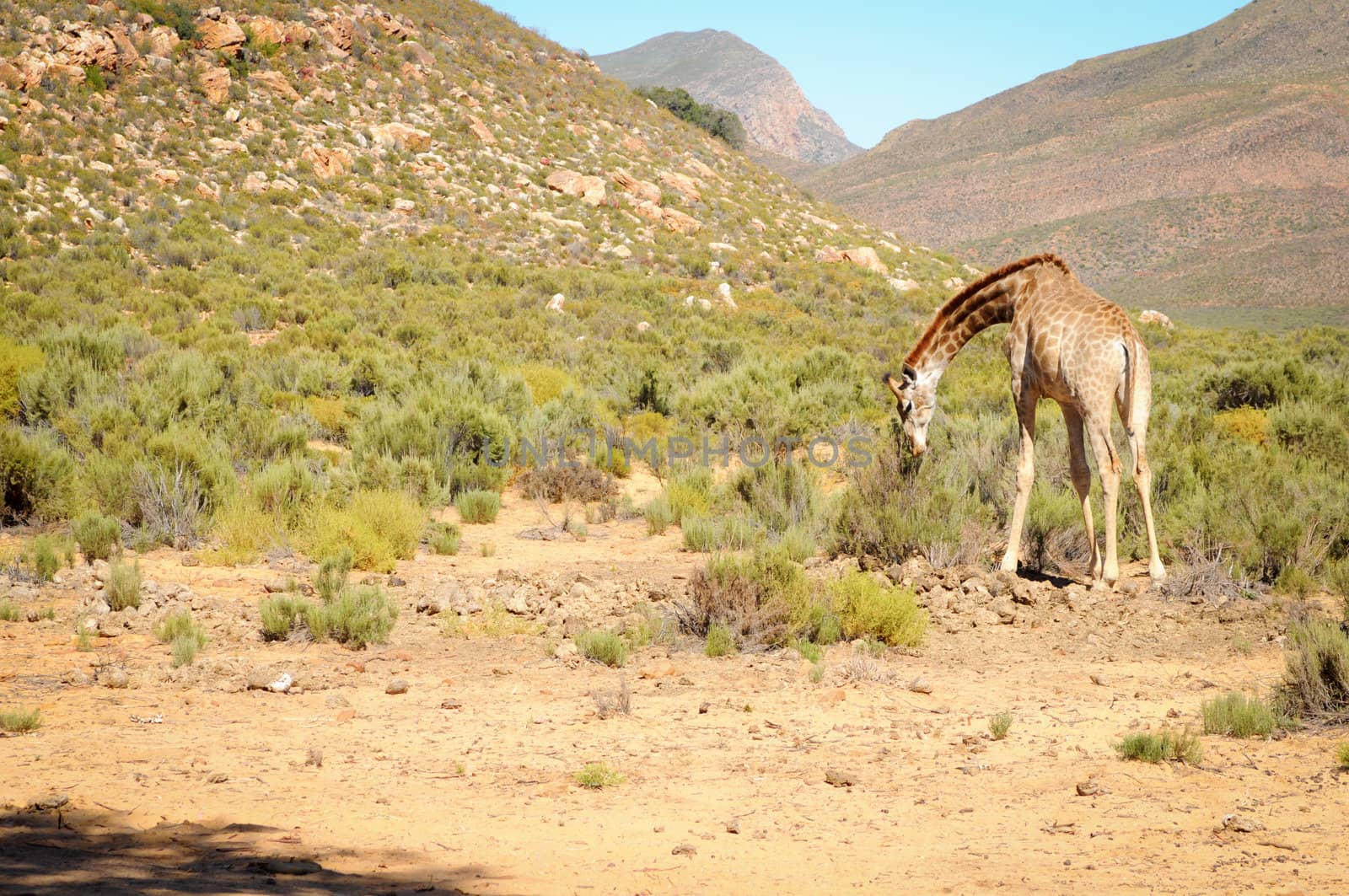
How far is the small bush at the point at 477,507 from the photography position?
39.9 feet

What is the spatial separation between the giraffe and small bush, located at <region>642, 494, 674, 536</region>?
10.2 ft

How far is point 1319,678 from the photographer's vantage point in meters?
5.77

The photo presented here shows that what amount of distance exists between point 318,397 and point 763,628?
1100 centimetres

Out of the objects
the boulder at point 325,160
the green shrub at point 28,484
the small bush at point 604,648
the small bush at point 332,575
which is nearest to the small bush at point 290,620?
the small bush at point 332,575

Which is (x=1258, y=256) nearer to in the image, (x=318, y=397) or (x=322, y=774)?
(x=318, y=397)

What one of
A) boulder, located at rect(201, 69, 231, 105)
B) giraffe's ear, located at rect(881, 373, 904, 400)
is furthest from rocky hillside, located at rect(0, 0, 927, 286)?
giraffe's ear, located at rect(881, 373, 904, 400)

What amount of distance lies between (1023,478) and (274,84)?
3490cm

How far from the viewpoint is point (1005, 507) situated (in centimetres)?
1091

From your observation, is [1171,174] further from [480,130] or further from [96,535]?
[96,535]

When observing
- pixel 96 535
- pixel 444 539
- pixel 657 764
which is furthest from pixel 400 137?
pixel 657 764

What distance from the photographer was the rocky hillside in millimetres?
29281

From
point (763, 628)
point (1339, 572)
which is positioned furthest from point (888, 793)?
point (1339, 572)

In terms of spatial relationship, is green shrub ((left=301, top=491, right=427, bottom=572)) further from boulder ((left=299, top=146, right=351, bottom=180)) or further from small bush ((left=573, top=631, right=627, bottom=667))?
boulder ((left=299, top=146, right=351, bottom=180))

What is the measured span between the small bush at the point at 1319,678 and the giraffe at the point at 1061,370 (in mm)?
2766
